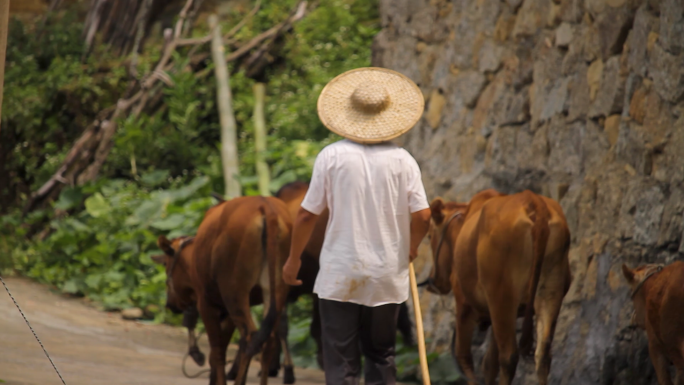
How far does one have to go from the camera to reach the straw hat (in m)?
3.85

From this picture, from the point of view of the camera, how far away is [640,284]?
164 inches

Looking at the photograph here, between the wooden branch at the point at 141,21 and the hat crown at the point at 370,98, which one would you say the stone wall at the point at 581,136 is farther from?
the wooden branch at the point at 141,21

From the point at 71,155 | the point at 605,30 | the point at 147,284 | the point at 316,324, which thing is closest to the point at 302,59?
the point at 71,155

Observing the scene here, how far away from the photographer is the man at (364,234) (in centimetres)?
375

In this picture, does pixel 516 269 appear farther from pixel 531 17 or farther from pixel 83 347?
pixel 83 347

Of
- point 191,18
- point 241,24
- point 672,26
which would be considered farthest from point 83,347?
point 241,24

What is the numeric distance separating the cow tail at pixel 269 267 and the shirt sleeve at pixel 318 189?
1217 mm

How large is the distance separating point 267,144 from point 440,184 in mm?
3731

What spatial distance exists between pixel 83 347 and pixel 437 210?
3.15m

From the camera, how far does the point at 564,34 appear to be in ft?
18.7

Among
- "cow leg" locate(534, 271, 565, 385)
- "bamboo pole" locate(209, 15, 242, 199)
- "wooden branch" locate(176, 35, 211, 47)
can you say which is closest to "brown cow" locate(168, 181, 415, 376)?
"cow leg" locate(534, 271, 565, 385)

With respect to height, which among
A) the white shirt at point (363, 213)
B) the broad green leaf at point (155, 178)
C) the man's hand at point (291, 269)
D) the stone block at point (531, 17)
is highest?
the stone block at point (531, 17)

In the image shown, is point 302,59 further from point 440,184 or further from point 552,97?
point 552,97

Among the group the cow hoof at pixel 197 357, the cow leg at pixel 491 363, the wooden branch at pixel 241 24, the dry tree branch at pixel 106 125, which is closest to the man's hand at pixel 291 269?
the cow leg at pixel 491 363
